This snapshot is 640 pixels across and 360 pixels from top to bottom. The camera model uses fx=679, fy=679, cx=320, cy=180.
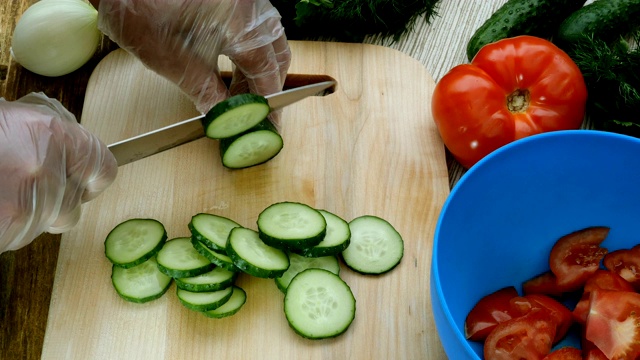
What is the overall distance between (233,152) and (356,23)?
68 centimetres

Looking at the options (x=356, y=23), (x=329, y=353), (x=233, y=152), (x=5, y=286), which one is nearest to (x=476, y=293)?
(x=329, y=353)

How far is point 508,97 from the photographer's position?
204cm

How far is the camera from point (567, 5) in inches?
91.1

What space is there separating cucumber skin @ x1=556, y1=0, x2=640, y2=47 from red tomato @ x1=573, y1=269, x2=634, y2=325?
2.89 feet

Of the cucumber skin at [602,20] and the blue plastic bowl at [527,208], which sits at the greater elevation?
the cucumber skin at [602,20]

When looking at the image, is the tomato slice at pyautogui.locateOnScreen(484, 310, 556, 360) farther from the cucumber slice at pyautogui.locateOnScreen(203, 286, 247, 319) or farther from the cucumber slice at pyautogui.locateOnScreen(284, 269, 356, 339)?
the cucumber slice at pyautogui.locateOnScreen(203, 286, 247, 319)

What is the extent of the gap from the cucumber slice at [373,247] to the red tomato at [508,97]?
34 centimetres

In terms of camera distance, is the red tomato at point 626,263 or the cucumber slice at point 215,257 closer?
the red tomato at point 626,263

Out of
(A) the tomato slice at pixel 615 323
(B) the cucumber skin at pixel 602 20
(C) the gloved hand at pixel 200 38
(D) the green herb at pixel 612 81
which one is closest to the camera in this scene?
(A) the tomato slice at pixel 615 323

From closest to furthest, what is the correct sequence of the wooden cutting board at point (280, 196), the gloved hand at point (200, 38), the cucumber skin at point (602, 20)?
the wooden cutting board at point (280, 196) < the gloved hand at point (200, 38) < the cucumber skin at point (602, 20)

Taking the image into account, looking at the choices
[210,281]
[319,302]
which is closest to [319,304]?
[319,302]

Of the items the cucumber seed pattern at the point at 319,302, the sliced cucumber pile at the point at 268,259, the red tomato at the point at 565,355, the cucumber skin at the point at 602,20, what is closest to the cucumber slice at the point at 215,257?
the sliced cucumber pile at the point at 268,259

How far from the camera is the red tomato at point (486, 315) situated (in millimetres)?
1631

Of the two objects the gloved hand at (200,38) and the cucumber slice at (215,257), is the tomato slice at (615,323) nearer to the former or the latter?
the cucumber slice at (215,257)
